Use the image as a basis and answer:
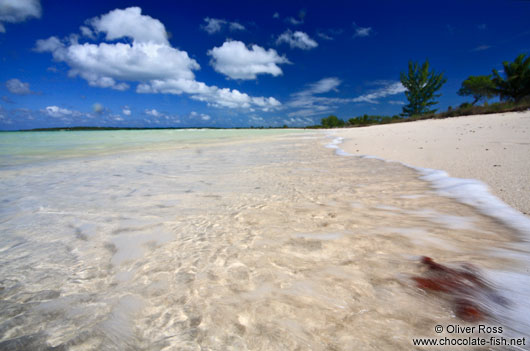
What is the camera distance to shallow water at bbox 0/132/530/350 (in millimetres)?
836

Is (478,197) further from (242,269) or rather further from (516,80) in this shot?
(516,80)

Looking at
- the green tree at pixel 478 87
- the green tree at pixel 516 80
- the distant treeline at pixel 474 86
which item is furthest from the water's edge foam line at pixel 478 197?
the green tree at pixel 478 87

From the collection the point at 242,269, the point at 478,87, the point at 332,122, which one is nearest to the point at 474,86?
the point at 478,87

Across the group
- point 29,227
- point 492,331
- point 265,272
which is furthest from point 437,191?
point 29,227

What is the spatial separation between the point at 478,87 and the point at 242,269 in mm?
48638

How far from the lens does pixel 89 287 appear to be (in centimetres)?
114

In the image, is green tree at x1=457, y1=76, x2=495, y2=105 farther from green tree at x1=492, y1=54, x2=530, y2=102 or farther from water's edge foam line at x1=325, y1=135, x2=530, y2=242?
water's edge foam line at x1=325, y1=135, x2=530, y2=242

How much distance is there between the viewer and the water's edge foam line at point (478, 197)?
1.53 metres

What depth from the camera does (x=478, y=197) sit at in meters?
2.01

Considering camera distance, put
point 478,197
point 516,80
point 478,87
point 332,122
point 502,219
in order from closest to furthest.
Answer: point 502,219
point 478,197
point 516,80
point 478,87
point 332,122

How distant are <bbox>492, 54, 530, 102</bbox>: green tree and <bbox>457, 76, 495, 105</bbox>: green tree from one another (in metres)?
2.15

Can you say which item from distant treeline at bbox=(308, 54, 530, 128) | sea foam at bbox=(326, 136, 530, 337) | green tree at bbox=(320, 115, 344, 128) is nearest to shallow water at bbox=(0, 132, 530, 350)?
sea foam at bbox=(326, 136, 530, 337)

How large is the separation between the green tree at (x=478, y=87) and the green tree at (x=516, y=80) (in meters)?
2.15

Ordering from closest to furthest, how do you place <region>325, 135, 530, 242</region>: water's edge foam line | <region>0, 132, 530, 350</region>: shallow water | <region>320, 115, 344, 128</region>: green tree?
<region>0, 132, 530, 350</region>: shallow water → <region>325, 135, 530, 242</region>: water's edge foam line → <region>320, 115, 344, 128</region>: green tree
